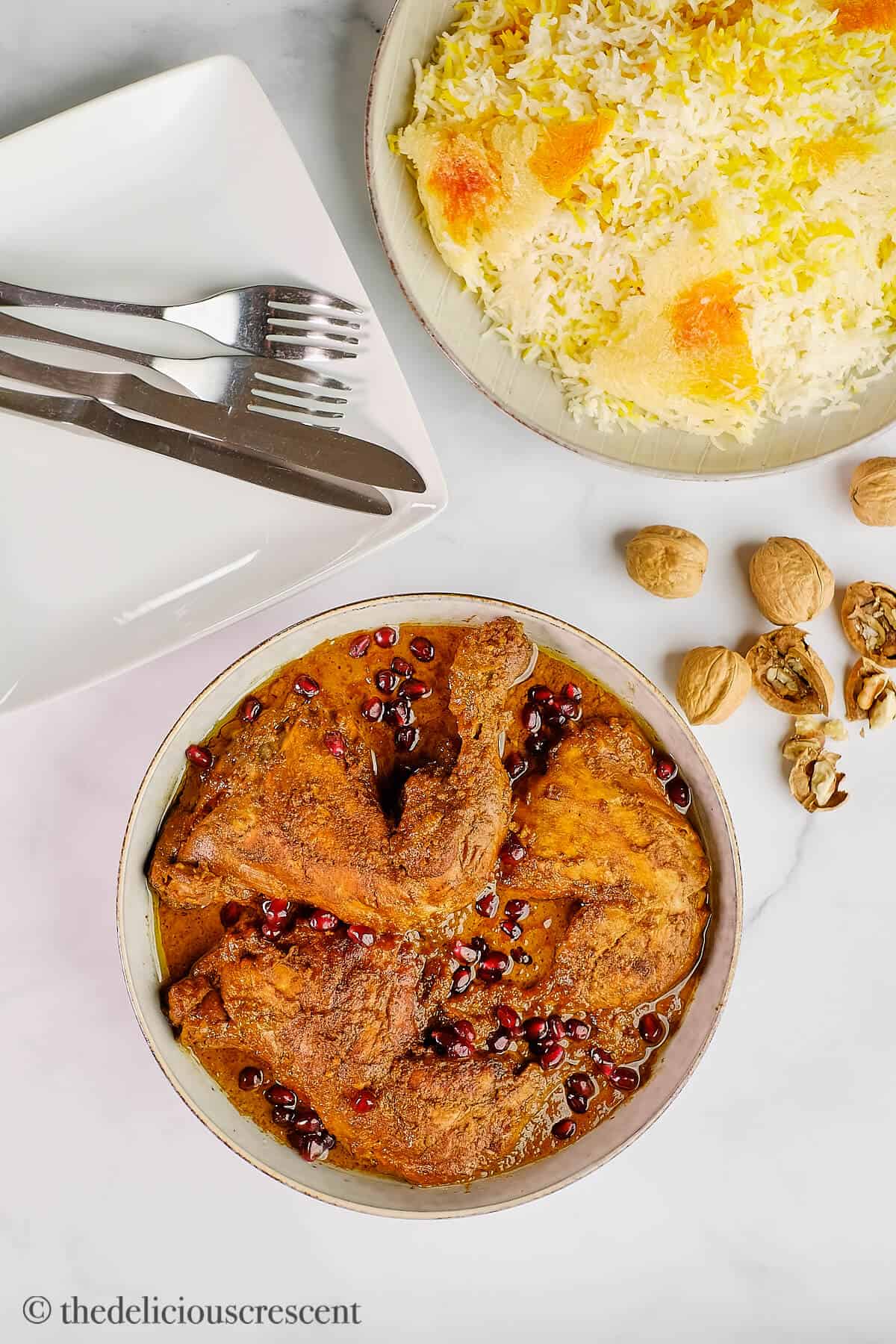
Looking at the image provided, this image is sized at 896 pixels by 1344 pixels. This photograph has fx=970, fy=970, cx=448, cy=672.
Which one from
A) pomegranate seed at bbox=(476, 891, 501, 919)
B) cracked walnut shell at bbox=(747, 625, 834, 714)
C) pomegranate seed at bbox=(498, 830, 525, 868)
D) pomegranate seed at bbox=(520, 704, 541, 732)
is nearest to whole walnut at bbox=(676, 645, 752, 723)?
cracked walnut shell at bbox=(747, 625, 834, 714)

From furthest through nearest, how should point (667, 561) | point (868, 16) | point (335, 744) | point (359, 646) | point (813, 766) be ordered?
point (813, 766) → point (667, 561) → point (359, 646) → point (335, 744) → point (868, 16)

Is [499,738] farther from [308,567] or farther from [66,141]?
[66,141]

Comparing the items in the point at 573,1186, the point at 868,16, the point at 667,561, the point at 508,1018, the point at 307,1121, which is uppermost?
the point at 868,16

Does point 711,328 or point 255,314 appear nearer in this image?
point 711,328

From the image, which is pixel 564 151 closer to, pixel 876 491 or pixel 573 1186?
pixel 876 491

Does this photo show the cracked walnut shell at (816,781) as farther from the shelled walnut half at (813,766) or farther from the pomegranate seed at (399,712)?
the pomegranate seed at (399,712)

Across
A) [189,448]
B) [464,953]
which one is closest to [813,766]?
[464,953]
